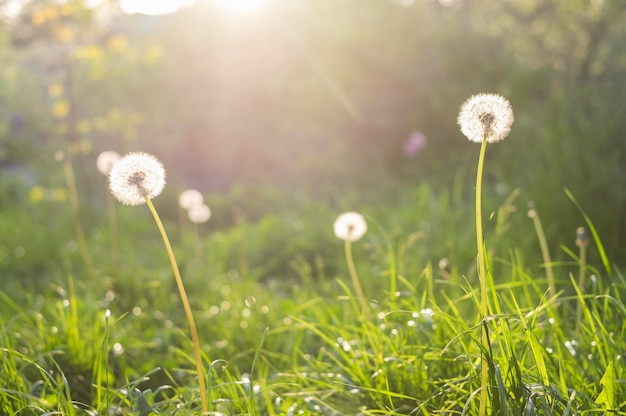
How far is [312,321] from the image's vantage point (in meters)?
2.41

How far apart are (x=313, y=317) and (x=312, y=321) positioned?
458 mm

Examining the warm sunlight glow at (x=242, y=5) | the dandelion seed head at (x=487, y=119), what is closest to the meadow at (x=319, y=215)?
the dandelion seed head at (x=487, y=119)

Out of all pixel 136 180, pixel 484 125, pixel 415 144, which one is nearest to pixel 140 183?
pixel 136 180

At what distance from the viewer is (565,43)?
8969mm

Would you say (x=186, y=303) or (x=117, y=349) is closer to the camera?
(x=186, y=303)

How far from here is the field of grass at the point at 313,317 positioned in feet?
5.14

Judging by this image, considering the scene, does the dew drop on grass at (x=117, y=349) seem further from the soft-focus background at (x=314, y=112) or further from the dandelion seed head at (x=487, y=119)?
the soft-focus background at (x=314, y=112)

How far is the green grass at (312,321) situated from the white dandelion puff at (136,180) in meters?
0.39

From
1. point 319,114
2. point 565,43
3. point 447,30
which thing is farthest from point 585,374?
point 565,43

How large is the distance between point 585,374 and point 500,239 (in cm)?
188

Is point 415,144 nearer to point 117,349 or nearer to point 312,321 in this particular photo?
point 312,321

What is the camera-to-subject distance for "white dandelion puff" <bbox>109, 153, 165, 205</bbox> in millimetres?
1278

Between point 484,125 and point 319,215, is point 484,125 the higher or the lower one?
the higher one

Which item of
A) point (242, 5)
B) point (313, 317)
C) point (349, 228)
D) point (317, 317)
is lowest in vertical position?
point (313, 317)
